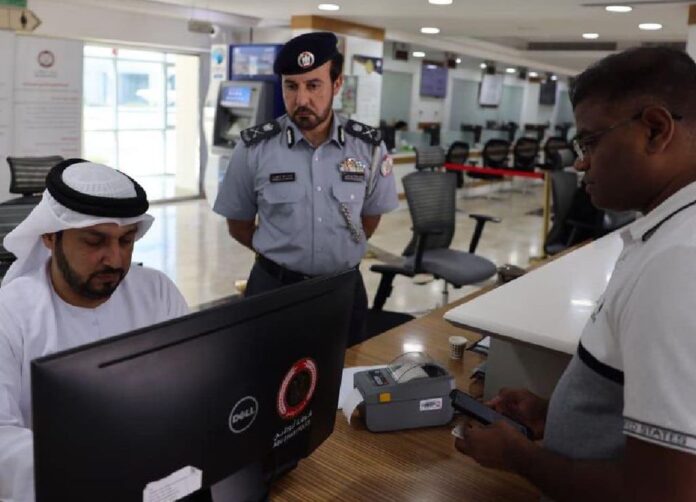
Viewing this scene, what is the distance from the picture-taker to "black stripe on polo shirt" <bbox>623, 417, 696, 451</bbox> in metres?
0.81

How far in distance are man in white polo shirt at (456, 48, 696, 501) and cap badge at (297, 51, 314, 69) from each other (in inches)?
60.4

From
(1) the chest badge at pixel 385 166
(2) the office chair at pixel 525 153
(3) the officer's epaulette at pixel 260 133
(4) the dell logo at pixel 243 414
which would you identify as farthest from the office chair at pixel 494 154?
(4) the dell logo at pixel 243 414

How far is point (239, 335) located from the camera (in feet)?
3.10

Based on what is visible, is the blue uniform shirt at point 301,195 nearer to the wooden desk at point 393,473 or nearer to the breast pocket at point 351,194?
the breast pocket at point 351,194

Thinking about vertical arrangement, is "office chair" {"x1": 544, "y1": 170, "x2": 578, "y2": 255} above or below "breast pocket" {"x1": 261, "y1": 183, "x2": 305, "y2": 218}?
below

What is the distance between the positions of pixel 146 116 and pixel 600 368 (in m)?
13.5

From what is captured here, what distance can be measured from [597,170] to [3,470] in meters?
1.09

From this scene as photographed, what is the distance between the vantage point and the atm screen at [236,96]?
727 centimetres

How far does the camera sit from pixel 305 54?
2.49 metres

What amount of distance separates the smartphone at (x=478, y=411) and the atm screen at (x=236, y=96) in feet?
20.3

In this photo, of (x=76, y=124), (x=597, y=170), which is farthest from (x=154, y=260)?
(x=597, y=170)

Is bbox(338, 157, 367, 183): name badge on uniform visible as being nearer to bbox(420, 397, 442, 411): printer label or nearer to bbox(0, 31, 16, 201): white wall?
bbox(420, 397, 442, 411): printer label

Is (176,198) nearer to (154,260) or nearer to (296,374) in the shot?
(154,260)

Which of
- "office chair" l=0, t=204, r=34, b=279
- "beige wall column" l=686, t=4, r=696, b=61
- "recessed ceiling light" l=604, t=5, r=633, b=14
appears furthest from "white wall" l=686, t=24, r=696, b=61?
"office chair" l=0, t=204, r=34, b=279
